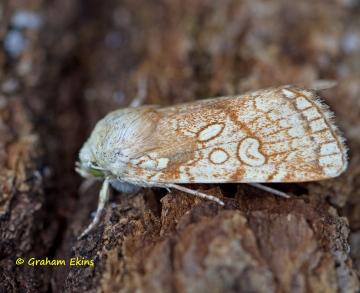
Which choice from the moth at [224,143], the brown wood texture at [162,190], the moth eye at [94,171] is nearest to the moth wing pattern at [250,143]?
the moth at [224,143]

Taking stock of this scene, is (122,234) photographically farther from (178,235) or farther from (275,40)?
(275,40)

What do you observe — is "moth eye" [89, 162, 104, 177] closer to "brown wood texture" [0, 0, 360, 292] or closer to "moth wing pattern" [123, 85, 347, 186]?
"brown wood texture" [0, 0, 360, 292]

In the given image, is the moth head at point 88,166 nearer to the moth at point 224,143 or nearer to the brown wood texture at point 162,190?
the moth at point 224,143

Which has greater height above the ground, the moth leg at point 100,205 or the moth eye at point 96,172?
the moth eye at point 96,172

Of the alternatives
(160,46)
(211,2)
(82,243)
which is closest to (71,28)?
(160,46)

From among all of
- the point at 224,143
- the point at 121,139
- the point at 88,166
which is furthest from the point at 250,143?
the point at 88,166

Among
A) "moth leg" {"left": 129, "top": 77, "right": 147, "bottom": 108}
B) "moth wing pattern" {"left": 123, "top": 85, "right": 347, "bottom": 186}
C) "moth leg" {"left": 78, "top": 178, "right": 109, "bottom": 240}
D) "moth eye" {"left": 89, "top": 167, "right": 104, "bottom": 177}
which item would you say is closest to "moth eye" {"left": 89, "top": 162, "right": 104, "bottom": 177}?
"moth eye" {"left": 89, "top": 167, "right": 104, "bottom": 177}

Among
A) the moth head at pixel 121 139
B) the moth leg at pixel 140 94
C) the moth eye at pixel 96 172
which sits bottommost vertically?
the moth eye at pixel 96 172
